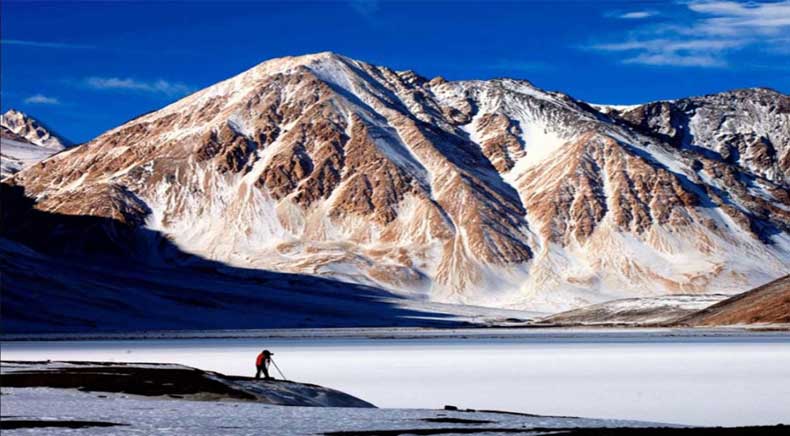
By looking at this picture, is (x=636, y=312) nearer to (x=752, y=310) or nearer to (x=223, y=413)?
(x=752, y=310)

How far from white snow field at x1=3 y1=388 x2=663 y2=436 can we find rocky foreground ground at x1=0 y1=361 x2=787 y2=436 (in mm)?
25

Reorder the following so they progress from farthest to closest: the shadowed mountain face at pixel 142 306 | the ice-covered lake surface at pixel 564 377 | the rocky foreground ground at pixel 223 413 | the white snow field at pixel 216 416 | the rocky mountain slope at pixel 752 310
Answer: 1. the shadowed mountain face at pixel 142 306
2. the rocky mountain slope at pixel 752 310
3. the ice-covered lake surface at pixel 564 377
4. the white snow field at pixel 216 416
5. the rocky foreground ground at pixel 223 413

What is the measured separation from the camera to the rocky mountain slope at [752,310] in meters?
141

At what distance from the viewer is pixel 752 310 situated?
474 feet

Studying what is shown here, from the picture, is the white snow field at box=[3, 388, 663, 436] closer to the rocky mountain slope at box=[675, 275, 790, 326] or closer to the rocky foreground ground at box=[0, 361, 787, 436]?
the rocky foreground ground at box=[0, 361, 787, 436]

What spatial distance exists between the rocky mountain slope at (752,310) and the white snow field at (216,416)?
365 feet

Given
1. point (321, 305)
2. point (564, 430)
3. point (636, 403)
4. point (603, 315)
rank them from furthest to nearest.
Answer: point (321, 305) < point (603, 315) < point (636, 403) < point (564, 430)

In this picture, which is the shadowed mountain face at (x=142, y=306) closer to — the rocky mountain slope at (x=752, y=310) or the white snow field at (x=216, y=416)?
the rocky mountain slope at (x=752, y=310)

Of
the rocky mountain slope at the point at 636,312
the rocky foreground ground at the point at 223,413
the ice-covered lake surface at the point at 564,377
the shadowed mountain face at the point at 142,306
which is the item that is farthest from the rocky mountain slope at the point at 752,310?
the rocky foreground ground at the point at 223,413

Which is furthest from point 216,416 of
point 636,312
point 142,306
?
point 142,306

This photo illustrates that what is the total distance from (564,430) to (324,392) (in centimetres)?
1415

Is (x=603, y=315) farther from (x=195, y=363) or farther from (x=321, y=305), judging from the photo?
(x=195, y=363)

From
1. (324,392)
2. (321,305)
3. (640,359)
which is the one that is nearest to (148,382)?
(324,392)

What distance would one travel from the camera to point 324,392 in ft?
138
